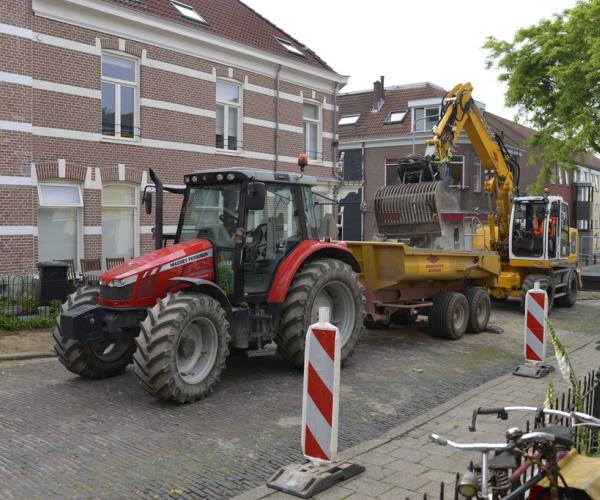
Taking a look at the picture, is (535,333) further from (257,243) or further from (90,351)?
(90,351)

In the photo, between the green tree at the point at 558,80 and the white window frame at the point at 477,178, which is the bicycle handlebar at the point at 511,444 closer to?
the green tree at the point at 558,80

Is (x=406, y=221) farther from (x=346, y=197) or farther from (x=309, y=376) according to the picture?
(x=346, y=197)

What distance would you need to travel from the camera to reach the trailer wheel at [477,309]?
10812mm

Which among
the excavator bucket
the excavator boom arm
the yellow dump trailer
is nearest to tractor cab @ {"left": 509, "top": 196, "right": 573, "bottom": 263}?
the excavator boom arm

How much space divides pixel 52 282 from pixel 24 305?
0.63 meters

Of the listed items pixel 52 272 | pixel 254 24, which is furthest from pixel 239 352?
pixel 254 24

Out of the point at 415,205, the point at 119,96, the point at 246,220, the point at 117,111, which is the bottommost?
the point at 246,220

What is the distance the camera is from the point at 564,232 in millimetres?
14547

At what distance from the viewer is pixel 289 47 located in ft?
65.7

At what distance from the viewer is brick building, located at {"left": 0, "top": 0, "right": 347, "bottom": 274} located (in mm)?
12461

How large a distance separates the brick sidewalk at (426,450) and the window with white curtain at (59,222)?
9868 millimetres

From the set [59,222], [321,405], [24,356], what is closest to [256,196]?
[321,405]

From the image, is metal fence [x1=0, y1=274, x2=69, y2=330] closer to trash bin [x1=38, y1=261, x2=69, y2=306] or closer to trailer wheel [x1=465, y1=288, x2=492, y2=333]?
trash bin [x1=38, y1=261, x2=69, y2=306]

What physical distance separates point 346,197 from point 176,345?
2460cm
